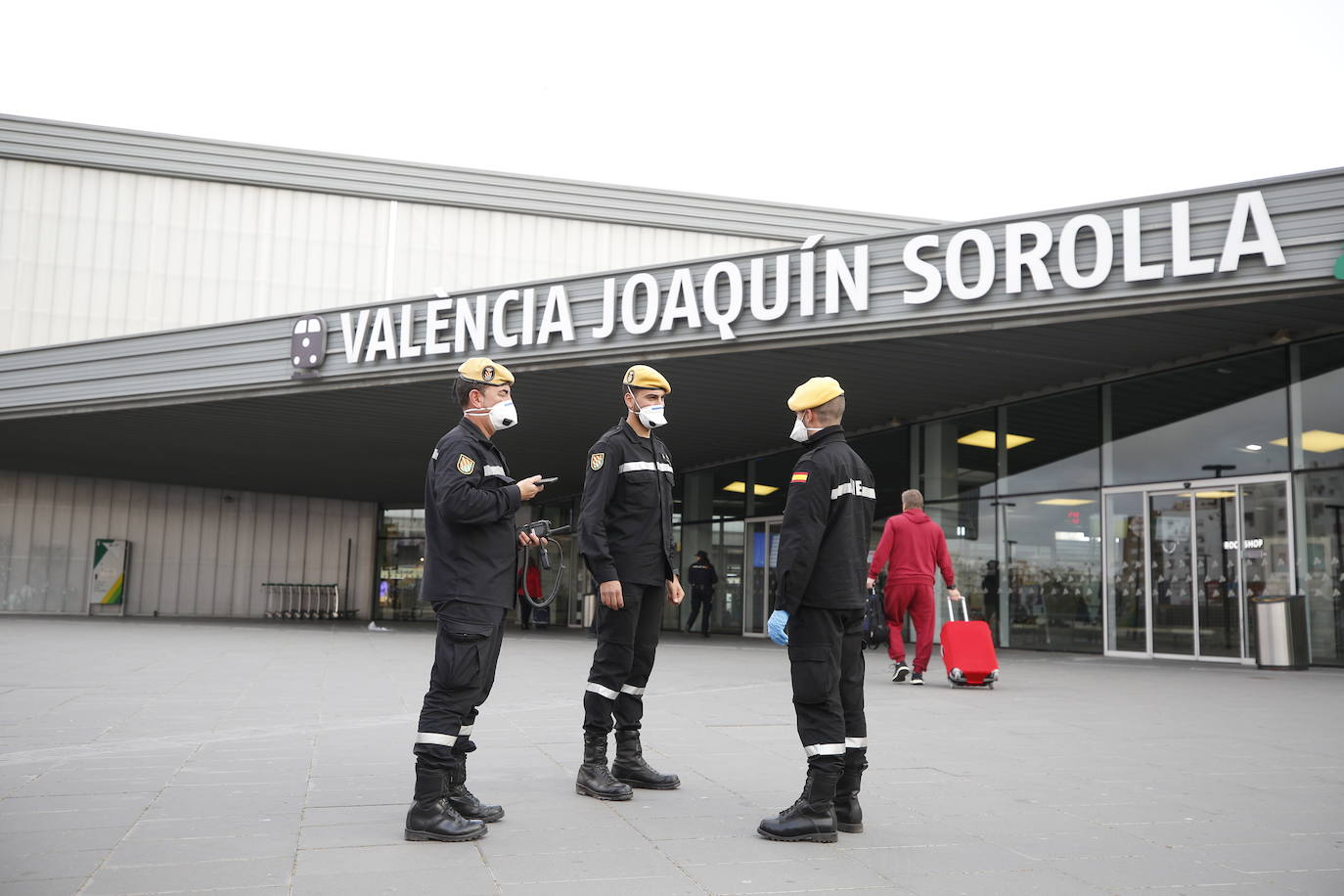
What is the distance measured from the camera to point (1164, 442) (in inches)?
538

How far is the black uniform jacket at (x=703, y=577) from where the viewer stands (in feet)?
66.5

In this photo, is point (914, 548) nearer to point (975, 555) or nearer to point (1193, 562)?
point (1193, 562)

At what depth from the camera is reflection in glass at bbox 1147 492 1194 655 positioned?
13.4 meters

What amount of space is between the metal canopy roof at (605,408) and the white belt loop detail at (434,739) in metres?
8.81

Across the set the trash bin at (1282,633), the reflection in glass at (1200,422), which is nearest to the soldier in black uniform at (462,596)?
the trash bin at (1282,633)

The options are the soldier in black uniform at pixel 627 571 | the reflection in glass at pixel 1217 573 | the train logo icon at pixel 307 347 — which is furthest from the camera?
the train logo icon at pixel 307 347

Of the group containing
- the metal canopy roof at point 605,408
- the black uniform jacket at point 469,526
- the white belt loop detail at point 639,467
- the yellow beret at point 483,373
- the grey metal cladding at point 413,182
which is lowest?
the black uniform jacket at point 469,526

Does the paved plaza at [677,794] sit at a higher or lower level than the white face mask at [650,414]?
lower

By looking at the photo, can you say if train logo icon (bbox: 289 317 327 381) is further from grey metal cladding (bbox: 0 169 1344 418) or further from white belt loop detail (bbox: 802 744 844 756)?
white belt loop detail (bbox: 802 744 844 756)

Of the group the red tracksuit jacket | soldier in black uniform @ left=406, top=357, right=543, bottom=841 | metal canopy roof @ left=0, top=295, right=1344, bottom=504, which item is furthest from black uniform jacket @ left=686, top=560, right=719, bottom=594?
soldier in black uniform @ left=406, top=357, right=543, bottom=841

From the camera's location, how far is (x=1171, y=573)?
13.5m

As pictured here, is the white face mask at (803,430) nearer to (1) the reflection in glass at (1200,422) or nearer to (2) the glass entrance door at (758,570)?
(1) the reflection in glass at (1200,422)

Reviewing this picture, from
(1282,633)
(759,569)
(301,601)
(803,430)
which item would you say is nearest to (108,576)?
(301,601)

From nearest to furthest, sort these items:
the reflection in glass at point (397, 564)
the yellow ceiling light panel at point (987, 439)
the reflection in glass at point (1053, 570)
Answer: the reflection in glass at point (1053, 570) < the yellow ceiling light panel at point (987, 439) < the reflection in glass at point (397, 564)
